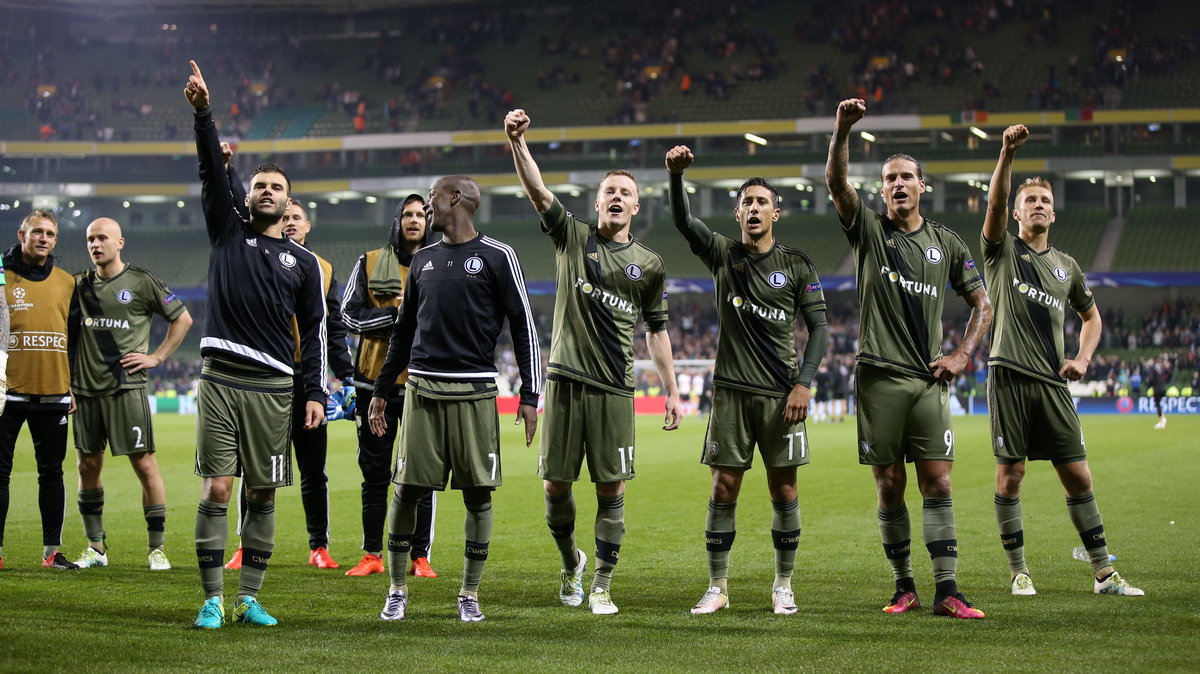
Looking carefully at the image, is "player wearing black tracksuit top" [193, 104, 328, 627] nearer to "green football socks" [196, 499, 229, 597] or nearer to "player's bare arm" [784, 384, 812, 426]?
"green football socks" [196, 499, 229, 597]

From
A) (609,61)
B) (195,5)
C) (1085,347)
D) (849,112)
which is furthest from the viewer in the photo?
(195,5)

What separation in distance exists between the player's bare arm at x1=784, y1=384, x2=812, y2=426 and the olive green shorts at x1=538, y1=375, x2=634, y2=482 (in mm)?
893

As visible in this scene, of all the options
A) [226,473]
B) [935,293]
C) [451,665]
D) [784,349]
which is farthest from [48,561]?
[935,293]

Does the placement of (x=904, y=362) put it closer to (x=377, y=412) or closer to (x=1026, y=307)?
(x=1026, y=307)

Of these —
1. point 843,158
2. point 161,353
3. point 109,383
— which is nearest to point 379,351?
point 161,353

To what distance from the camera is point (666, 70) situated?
55.0 m

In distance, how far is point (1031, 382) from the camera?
7.57 meters

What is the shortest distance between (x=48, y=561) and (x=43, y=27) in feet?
Result: 195

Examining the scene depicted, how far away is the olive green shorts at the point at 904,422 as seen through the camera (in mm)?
6871

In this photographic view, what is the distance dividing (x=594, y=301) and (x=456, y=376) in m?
0.93

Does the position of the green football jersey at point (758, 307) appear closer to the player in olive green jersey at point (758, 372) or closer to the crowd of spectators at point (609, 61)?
the player in olive green jersey at point (758, 372)

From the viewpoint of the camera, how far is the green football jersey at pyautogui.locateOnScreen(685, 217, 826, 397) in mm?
7039

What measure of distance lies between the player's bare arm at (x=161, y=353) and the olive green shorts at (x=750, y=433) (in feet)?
12.3

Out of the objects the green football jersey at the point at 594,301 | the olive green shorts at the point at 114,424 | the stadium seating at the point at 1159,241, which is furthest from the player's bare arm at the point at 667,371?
the stadium seating at the point at 1159,241
